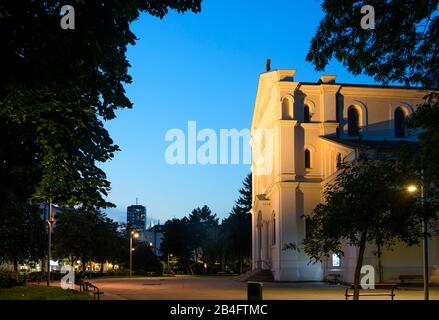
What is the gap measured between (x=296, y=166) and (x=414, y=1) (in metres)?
43.2

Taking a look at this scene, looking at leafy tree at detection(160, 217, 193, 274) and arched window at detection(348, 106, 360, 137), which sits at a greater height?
arched window at detection(348, 106, 360, 137)

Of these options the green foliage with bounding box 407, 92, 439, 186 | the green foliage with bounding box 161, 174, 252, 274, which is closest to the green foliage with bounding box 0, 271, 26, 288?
the green foliage with bounding box 407, 92, 439, 186

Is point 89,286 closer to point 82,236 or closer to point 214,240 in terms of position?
point 82,236

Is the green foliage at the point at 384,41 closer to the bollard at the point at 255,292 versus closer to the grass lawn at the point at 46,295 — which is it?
the bollard at the point at 255,292

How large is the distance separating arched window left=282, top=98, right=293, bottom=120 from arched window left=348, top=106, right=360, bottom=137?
20.4 feet

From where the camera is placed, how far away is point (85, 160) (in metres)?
20.8

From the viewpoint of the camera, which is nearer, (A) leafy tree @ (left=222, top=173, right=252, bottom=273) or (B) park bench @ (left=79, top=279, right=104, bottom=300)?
(B) park bench @ (left=79, top=279, right=104, bottom=300)

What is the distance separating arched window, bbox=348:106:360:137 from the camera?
56331mm

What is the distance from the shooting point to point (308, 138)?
180 feet

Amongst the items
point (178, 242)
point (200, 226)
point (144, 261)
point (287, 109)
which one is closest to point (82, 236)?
point (144, 261)

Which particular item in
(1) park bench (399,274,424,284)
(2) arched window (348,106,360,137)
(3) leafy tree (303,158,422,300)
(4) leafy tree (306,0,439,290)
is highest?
(2) arched window (348,106,360,137)

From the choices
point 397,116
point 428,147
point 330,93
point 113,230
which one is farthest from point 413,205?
point 113,230

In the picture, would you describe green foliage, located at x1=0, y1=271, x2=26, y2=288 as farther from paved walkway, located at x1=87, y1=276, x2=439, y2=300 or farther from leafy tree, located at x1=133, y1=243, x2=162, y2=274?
leafy tree, located at x1=133, y1=243, x2=162, y2=274
